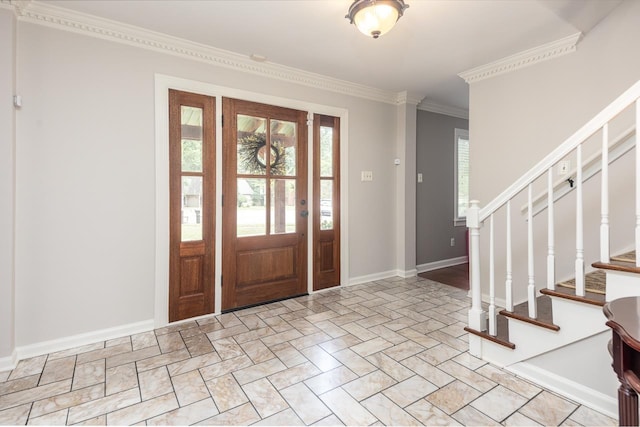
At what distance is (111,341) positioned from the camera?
267 centimetres

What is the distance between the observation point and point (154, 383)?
2061 millimetres

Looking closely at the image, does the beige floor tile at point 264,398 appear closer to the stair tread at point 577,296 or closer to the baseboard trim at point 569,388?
the baseboard trim at point 569,388

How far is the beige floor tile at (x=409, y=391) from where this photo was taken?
6.19 feet

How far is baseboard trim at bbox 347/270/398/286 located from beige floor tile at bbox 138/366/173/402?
8.22 ft

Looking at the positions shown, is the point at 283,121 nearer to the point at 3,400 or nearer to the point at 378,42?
the point at 378,42

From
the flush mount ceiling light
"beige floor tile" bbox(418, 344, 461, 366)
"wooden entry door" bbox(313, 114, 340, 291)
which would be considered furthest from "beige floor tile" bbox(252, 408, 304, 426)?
the flush mount ceiling light

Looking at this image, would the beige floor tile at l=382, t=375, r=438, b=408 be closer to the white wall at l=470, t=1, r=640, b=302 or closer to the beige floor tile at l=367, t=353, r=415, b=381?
the beige floor tile at l=367, t=353, r=415, b=381

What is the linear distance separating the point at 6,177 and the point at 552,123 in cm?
451

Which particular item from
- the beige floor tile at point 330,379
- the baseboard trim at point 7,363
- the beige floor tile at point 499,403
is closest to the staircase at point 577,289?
the beige floor tile at point 499,403

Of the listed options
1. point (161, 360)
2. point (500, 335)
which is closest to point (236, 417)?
point (161, 360)

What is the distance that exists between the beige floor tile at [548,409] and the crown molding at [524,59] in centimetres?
292

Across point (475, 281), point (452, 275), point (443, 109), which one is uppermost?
point (443, 109)

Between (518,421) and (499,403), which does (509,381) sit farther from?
(518,421)

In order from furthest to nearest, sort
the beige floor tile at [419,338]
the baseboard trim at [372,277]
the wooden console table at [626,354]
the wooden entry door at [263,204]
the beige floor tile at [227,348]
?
the baseboard trim at [372,277]
the wooden entry door at [263,204]
the beige floor tile at [419,338]
the beige floor tile at [227,348]
the wooden console table at [626,354]
